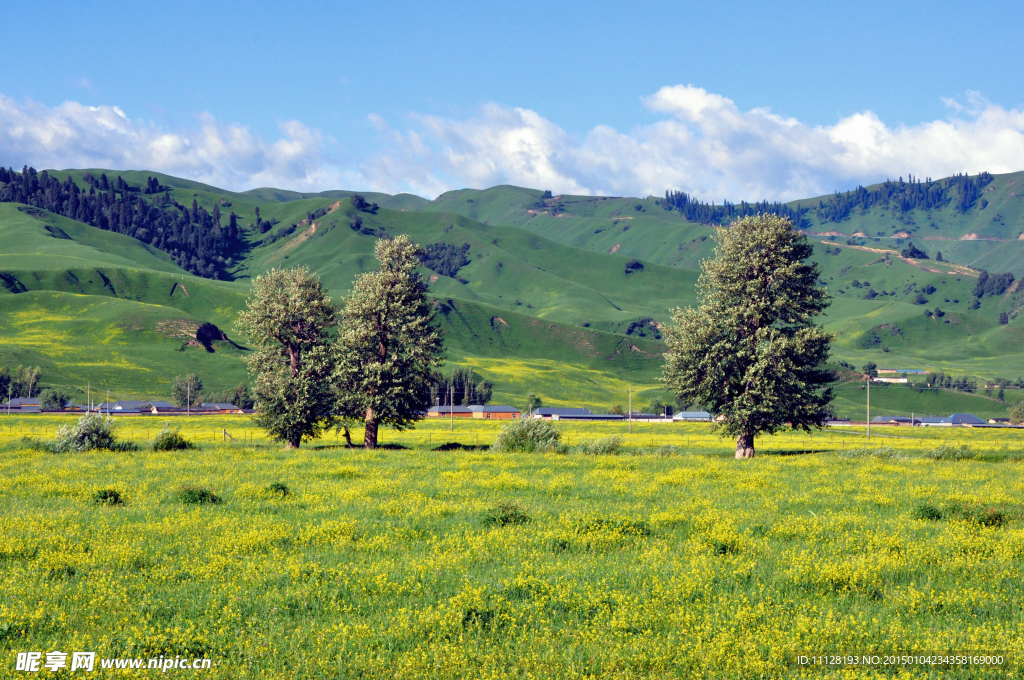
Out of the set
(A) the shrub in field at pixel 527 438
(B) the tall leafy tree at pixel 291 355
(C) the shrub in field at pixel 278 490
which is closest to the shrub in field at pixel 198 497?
(C) the shrub in field at pixel 278 490

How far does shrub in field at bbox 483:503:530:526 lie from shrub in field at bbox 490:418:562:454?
29623mm

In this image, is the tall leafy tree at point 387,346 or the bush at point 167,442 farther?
the tall leafy tree at point 387,346

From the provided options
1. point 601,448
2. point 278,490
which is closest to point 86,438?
point 278,490

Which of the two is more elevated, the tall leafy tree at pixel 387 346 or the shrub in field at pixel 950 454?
the tall leafy tree at pixel 387 346

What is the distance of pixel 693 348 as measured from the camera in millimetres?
55719

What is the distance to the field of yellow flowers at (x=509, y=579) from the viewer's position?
11570mm

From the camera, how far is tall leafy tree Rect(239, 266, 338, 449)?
58.9 m

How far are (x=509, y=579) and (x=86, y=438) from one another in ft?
154

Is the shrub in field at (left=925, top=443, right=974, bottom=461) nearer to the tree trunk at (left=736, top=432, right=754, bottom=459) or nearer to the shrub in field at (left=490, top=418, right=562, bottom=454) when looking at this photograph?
the tree trunk at (left=736, top=432, right=754, bottom=459)

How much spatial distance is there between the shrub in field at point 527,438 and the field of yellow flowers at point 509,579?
2385 centimetres

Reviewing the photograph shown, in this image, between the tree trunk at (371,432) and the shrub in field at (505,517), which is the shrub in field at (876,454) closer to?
the tree trunk at (371,432)

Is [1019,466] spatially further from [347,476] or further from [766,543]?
[347,476]

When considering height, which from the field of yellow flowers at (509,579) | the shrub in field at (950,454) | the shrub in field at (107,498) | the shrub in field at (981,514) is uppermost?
the shrub in field at (981,514)

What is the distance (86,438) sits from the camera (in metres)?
52.2
